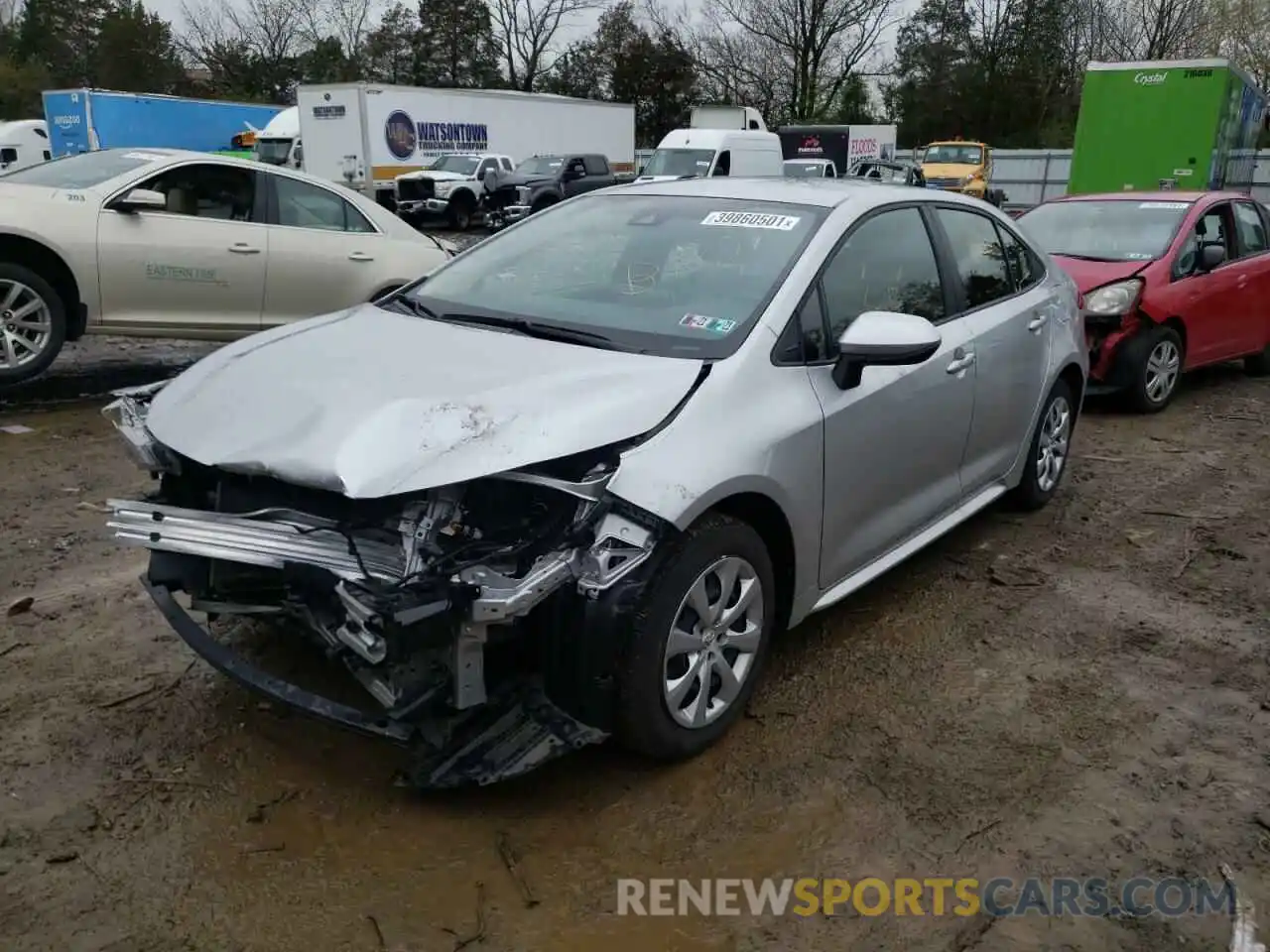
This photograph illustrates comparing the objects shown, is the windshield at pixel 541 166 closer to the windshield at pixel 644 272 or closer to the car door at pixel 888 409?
the windshield at pixel 644 272

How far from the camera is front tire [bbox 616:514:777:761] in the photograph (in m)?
2.84

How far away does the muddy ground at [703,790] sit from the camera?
101 inches

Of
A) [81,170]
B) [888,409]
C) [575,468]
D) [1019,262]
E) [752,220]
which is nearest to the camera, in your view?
[575,468]

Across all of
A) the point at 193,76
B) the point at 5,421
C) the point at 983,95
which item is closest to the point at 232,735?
the point at 5,421

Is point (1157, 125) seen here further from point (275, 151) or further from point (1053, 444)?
point (275, 151)

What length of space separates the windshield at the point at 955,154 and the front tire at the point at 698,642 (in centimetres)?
2751

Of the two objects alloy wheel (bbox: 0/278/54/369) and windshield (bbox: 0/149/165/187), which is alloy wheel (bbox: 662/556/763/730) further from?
windshield (bbox: 0/149/165/187)

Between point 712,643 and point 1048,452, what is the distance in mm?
3014

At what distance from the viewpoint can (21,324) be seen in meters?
6.61

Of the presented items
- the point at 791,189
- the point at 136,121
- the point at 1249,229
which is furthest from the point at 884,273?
the point at 136,121

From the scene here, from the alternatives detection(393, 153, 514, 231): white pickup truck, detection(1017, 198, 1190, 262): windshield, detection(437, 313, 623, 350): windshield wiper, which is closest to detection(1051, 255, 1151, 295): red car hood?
detection(1017, 198, 1190, 262): windshield

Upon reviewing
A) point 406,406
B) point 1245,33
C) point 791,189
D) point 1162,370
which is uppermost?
point 1245,33

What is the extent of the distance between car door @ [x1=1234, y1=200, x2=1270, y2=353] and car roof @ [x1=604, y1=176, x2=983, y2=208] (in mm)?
5181

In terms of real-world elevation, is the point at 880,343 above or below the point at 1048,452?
above
